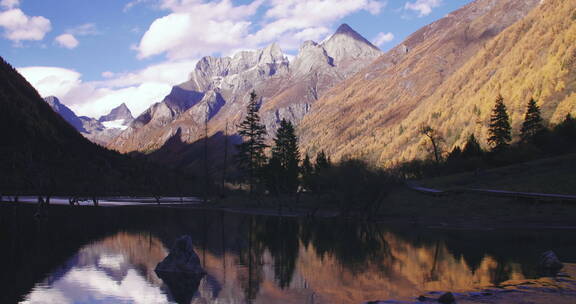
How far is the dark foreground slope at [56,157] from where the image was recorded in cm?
11644

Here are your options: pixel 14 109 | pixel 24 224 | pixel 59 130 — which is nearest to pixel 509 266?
pixel 24 224

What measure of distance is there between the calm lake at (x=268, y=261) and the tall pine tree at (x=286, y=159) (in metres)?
35.5

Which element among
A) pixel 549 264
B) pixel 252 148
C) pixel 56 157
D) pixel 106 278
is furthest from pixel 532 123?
pixel 56 157

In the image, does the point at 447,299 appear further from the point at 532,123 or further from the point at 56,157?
the point at 56,157

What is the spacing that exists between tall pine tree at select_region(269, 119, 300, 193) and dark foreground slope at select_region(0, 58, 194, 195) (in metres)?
46.3

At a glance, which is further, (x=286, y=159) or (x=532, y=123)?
(x=532, y=123)

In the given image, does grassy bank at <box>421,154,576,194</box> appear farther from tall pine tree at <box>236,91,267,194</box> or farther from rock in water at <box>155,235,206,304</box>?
rock in water at <box>155,235,206,304</box>

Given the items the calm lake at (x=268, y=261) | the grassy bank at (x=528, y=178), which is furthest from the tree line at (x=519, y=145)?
the calm lake at (x=268, y=261)

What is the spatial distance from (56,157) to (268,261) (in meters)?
131

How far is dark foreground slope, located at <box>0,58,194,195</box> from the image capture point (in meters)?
116

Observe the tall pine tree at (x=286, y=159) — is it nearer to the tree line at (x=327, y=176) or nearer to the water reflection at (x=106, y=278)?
the tree line at (x=327, y=176)

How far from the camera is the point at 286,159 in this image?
291ft

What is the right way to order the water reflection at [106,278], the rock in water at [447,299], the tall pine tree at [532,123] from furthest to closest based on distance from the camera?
the tall pine tree at [532,123] < the water reflection at [106,278] < the rock in water at [447,299]

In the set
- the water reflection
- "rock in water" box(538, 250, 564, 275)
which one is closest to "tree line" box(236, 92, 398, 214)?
the water reflection
